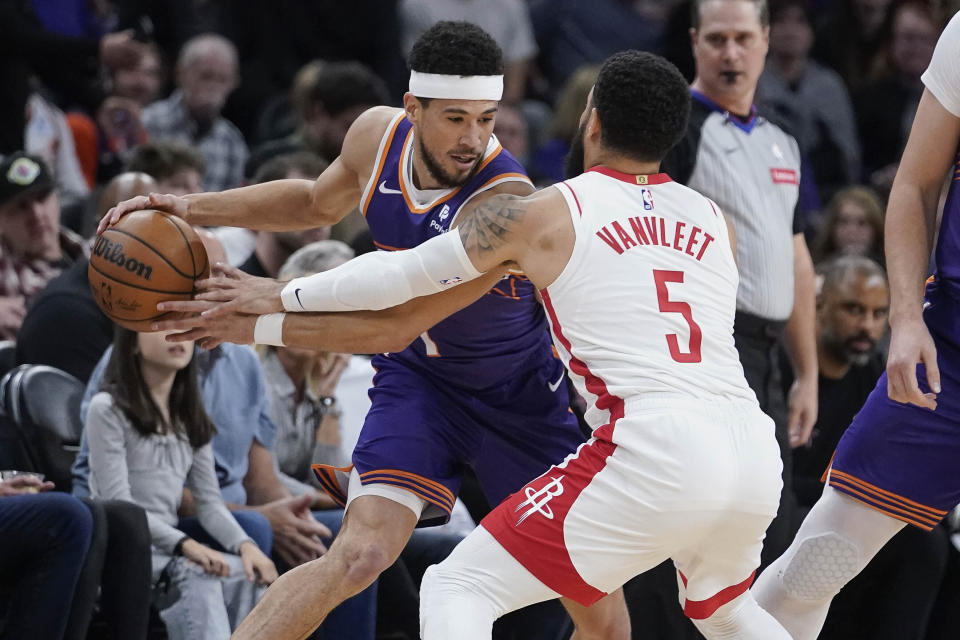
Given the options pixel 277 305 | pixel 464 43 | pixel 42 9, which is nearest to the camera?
pixel 277 305

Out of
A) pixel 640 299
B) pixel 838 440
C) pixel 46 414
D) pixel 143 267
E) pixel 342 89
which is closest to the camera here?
pixel 640 299

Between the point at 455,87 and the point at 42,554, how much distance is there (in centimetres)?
205

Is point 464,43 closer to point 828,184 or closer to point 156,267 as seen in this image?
Answer: point 156,267

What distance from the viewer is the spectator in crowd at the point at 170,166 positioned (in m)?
6.99

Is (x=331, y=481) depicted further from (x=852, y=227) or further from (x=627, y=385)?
(x=852, y=227)

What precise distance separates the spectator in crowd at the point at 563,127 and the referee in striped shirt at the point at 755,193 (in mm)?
3396

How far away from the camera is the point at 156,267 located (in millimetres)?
4070

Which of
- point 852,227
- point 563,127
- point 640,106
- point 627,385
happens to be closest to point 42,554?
point 627,385

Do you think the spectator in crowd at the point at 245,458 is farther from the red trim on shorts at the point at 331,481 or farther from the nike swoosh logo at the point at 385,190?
the nike swoosh logo at the point at 385,190

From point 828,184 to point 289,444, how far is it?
542 cm

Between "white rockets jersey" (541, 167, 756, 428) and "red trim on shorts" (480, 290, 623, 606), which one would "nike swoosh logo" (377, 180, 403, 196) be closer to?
"white rockets jersey" (541, 167, 756, 428)

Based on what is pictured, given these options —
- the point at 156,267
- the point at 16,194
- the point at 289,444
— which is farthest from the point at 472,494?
the point at 16,194

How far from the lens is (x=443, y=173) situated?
4293 millimetres

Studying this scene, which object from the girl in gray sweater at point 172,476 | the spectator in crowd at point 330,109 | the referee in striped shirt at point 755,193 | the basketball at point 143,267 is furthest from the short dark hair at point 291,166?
the basketball at point 143,267
